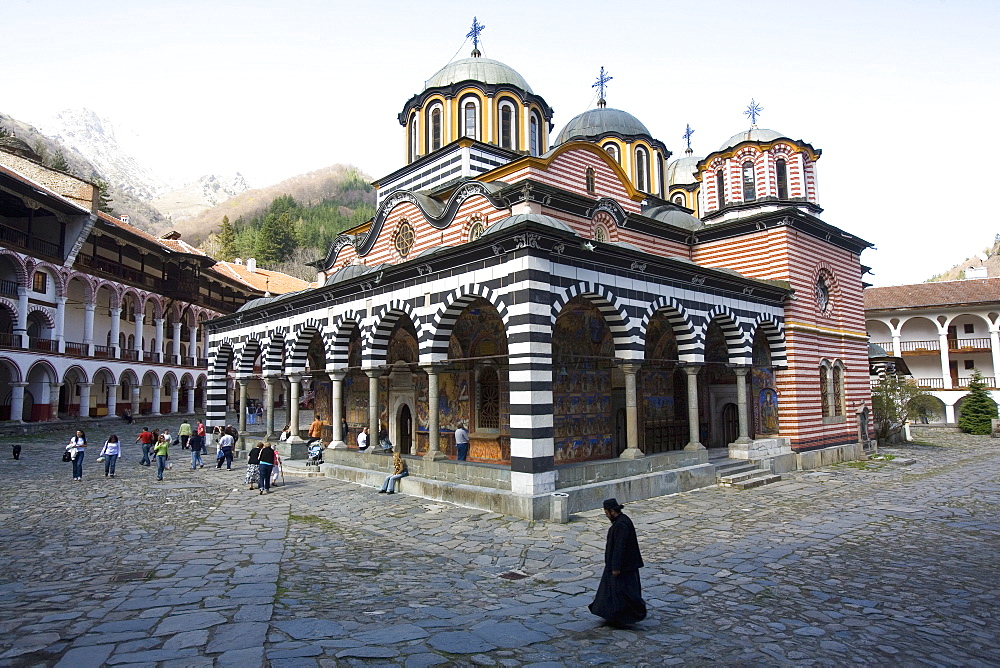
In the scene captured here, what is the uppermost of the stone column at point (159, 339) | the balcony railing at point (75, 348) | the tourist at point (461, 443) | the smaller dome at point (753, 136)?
the smaller dome at point (753, 136)

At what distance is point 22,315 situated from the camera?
2680cm

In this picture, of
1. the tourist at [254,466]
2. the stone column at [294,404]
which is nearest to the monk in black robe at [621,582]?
the tourist at [254,466]

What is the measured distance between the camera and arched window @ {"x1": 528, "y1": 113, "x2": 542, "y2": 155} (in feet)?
62.9

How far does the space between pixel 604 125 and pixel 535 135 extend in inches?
141

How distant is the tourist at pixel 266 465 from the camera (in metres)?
12.3

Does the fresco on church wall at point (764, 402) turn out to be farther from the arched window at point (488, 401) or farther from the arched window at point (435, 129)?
the arched window at point (435, 129)

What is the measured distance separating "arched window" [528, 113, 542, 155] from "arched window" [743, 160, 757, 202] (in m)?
6.36

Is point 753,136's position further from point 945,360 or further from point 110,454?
point 945,360

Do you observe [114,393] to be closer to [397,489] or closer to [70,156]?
[397,489]

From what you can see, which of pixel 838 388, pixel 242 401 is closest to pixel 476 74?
pixel 242 401

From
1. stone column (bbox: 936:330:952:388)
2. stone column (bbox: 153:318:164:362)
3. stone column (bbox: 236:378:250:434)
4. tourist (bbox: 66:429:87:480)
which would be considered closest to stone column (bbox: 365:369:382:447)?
tourist (bbox: 66:429:87:480)

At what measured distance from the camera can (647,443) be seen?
52.8 feet

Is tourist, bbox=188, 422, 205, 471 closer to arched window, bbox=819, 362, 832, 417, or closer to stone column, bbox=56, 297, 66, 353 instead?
arched window, bbox=819, 362, 832, 417

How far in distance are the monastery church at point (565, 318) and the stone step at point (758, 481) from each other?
1.94 ft
